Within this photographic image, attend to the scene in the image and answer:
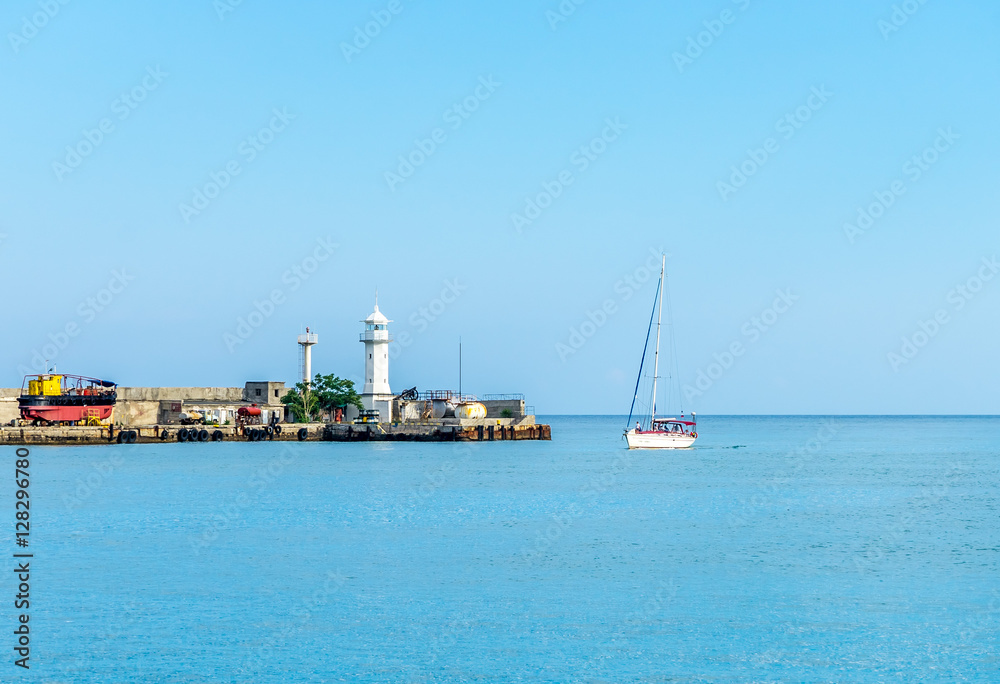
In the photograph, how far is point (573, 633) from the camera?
18.3 meters

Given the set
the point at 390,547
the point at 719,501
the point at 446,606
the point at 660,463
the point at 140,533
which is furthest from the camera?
the point at 660,463

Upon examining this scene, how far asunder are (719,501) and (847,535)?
395 inches

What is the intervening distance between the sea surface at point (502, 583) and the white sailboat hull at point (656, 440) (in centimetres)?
2158

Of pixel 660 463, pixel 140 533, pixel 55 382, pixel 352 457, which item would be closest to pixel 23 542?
pixel 140 533

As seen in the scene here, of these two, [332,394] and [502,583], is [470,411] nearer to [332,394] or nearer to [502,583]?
[332,394]

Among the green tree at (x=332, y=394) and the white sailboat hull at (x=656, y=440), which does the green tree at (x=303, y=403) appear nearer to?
the green tree at (x=332, y=394)

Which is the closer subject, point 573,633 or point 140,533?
point 573,633

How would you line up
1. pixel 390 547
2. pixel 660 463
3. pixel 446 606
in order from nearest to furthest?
1. pixel 446 606
2. pixel 390 547
3. pixel 660 463

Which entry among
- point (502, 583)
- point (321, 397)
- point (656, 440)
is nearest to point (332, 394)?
point (321, 397)

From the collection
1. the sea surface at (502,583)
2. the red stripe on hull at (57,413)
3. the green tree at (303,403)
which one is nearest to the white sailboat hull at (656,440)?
the sea surface at (502,583)

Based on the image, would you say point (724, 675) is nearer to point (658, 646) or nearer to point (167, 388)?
point (658, 646)

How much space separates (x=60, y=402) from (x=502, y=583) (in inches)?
2385

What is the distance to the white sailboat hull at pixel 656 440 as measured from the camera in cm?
6806

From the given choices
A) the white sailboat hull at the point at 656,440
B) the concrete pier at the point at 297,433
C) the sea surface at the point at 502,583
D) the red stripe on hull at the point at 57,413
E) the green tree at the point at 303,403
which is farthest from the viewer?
the green tree at the point at 303,403
